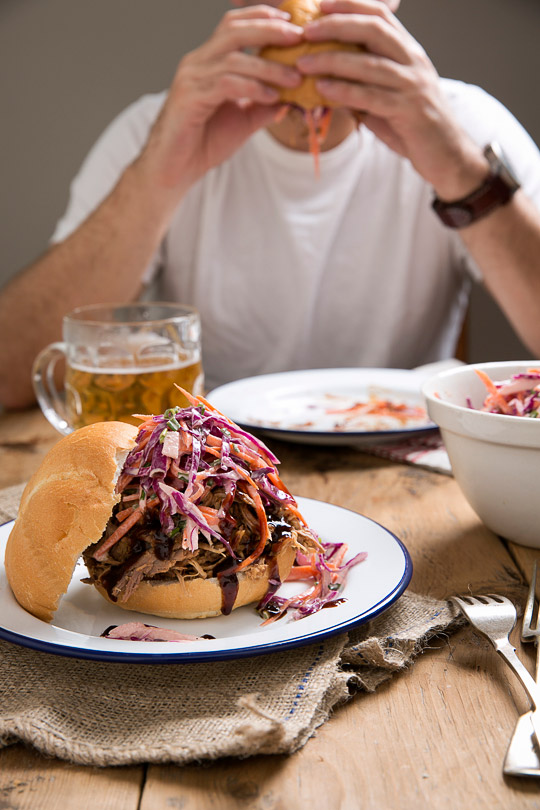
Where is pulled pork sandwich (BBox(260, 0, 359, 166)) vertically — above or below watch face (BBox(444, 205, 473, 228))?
above

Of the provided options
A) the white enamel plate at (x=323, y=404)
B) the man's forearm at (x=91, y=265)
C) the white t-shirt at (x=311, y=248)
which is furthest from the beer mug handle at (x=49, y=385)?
the white t-shirt at (x=311, y=248)

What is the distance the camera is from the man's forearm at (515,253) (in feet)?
6.71

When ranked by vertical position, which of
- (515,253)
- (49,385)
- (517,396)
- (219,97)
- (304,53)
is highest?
(304,53)

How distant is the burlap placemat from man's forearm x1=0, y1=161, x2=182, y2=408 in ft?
Answer: 5.21

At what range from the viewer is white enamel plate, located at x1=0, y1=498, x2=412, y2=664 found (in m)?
0.73

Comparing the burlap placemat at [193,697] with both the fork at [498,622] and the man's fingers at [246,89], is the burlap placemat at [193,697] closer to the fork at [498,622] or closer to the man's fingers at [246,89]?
the fork at [498,622]

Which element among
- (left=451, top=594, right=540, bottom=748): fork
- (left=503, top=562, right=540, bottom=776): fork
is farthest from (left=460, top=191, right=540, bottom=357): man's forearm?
(left=503, top=562, right=540, bottom=776): fork

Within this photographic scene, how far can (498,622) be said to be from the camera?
840 mm

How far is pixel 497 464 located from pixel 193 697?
0.50 metres

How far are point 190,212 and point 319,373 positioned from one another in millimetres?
1079

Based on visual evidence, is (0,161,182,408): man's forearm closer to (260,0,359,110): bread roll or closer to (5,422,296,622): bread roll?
(260,0,359,110): bread roll

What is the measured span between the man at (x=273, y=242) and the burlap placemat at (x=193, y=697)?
143cm

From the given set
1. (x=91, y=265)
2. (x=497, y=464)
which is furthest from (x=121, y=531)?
(x=91, y=265)

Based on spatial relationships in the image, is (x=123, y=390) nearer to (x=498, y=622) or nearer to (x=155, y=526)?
(x=155, y=526)
